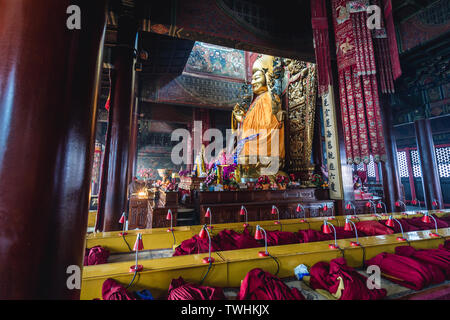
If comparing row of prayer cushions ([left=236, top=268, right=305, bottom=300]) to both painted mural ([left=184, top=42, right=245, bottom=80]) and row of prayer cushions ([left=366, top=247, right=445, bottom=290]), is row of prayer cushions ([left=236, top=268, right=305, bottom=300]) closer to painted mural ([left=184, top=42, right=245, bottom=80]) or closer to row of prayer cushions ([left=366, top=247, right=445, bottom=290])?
row of prayer cushions ([left=366, top=247, right=445, bottom=290])

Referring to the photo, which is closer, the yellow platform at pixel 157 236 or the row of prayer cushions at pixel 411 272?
the row of prayer cushions at pixel 411 272

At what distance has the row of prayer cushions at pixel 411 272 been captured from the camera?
185 centimetres

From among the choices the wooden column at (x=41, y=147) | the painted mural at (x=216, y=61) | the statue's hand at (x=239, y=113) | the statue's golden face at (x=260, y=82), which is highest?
the painted mural at (x=216, y=61)

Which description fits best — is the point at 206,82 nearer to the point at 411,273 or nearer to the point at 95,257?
the point at 95,257

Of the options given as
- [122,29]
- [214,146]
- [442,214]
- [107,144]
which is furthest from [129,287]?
[214,146]

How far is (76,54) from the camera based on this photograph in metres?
0.78

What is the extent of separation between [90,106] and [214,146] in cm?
1187

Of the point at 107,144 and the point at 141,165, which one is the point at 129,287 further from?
the point at 141,165

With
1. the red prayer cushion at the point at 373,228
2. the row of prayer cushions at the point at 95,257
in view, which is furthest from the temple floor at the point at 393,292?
the row of prayer cushions at the point at 95,257

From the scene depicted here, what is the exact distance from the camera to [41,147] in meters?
0.67

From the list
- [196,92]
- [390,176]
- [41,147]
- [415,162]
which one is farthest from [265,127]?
[415,162]

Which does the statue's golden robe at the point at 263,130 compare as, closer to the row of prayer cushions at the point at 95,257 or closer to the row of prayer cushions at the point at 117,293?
the row of prayer cushions at the point at 95,257

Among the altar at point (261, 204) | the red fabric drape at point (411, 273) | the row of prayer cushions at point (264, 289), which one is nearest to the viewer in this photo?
the row of prayer cushions at point (264, 289)

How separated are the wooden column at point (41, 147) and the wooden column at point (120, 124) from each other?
358cm
